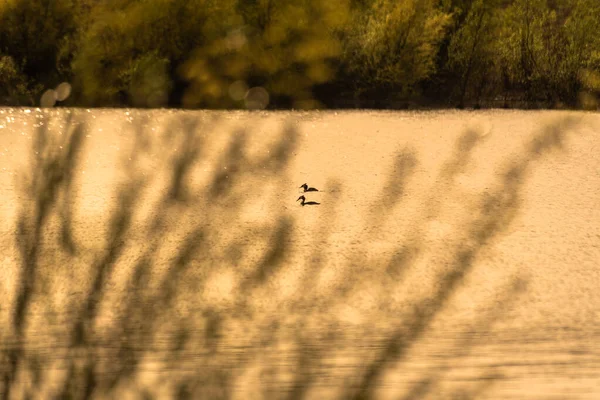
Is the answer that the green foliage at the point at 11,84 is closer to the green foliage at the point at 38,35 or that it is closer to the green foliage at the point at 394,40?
the green foliage at the point at 38,35

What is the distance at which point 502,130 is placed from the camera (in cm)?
1031

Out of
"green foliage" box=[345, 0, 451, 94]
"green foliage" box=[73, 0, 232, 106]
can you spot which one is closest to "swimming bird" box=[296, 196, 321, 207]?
"green foliage" box=[73, 0, 232, 106]

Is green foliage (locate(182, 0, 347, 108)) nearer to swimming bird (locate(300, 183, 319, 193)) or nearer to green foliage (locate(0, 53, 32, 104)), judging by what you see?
green foliage (locate(0, 53, 32, 104))

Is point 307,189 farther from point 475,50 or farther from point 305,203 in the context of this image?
point 475,50

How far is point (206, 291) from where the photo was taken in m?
4.58

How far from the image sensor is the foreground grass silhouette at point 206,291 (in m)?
3.51

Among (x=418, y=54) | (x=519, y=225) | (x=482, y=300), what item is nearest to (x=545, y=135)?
(x=418, y=54)

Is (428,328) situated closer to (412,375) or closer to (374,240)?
(412,375)

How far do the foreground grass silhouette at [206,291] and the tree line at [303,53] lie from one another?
490 cm

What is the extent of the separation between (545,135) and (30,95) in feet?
26.3

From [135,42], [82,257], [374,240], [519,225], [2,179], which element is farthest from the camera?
[135,42]

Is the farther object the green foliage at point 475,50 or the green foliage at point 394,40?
the green foliage at point 475,50

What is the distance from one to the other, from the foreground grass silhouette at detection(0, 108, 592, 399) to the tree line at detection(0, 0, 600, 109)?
4.90 metres

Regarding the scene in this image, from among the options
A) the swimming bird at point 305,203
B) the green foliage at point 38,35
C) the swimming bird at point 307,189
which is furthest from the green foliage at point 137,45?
the swimming bird at point 305,203
